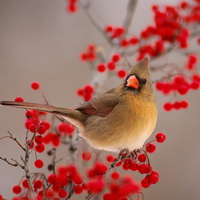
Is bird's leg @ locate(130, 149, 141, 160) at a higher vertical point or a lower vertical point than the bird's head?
lower

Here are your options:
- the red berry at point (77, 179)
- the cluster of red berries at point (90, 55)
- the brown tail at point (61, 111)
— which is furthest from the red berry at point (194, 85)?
the red berry at point (77, 179)

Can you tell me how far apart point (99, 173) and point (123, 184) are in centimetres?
26

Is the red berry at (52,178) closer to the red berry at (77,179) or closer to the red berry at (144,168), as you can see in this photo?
the red berry at (77,179)

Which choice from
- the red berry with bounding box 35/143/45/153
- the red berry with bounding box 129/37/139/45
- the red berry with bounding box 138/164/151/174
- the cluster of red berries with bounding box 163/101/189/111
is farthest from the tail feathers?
the red berry with bounding box 129/37/139/45

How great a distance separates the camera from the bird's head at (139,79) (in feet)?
5.61

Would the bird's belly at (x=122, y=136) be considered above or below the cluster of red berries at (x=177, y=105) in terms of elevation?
below

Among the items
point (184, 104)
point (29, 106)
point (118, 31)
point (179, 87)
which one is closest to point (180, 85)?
point (179, 87)

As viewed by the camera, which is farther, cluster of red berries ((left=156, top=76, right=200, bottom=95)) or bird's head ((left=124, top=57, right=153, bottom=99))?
cluster of red berries ((left=156, top=76, right=200, bottom=95))

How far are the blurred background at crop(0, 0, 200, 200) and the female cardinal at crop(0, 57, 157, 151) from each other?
141cm

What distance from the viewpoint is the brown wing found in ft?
5.83

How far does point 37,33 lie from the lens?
154 inches

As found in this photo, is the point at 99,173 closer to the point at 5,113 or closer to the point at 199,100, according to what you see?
the point at 5,113

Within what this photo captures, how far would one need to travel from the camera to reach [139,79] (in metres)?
1.74

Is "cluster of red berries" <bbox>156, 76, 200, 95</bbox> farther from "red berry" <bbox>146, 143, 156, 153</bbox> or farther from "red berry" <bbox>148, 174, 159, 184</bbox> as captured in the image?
"red berry" <bbox>148, 174, 159, 184</bbox>
